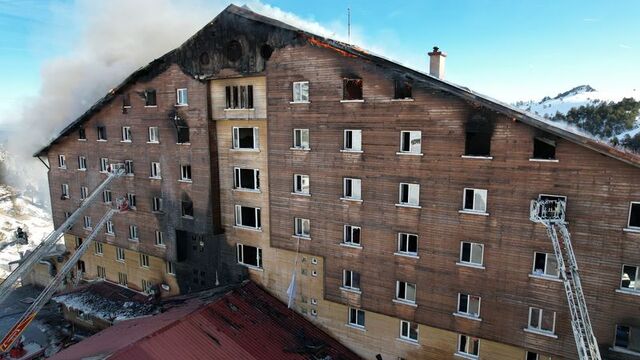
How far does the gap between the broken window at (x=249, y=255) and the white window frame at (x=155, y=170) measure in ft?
29.0

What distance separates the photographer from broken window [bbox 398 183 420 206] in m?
21.0

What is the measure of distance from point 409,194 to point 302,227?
23.9ft

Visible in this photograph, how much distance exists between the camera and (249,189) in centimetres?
2678

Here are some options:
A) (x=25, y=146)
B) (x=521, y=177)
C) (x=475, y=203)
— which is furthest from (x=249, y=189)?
(x=25, y=146)

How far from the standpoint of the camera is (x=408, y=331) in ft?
74.2

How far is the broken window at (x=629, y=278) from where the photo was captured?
16875 mm

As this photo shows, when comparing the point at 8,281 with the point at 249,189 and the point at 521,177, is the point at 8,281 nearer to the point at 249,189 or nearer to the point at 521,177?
the point at 249,189

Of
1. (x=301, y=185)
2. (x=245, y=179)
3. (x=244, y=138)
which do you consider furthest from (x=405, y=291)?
(x=244, y=138)

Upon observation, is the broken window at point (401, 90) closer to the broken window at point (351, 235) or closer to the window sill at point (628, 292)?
the broken window at point (351, 235)

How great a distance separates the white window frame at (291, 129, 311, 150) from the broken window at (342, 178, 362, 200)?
10.2 ft

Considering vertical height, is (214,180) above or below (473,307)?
above

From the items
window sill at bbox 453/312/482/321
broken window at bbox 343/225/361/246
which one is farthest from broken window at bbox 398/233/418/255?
window sill at bbox 453/312/482/321

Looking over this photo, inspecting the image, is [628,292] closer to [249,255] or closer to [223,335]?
[223,335]

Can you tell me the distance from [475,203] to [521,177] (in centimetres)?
244
